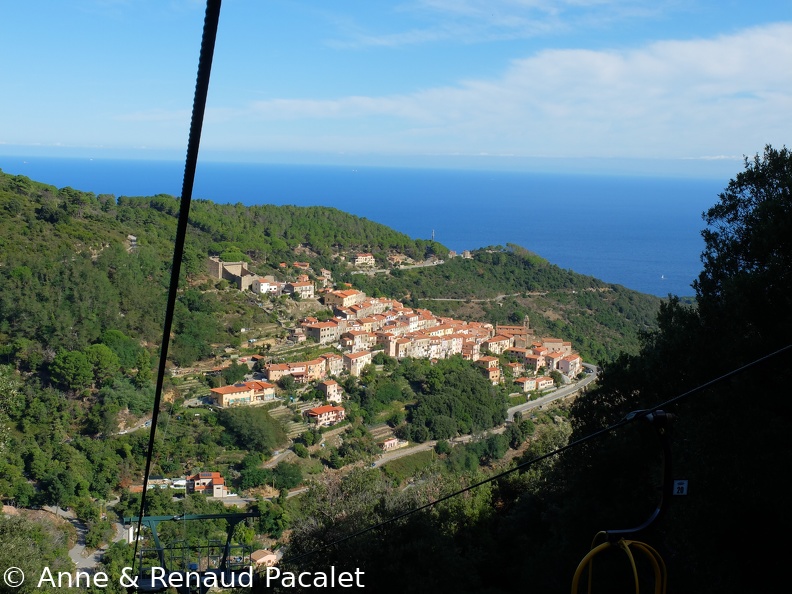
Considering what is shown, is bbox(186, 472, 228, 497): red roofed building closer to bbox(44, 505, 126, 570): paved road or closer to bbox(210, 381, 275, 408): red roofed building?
bbox(44, 505, 126, 570): paved road

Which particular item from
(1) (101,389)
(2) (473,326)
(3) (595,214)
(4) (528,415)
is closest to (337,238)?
(2) (473,326)

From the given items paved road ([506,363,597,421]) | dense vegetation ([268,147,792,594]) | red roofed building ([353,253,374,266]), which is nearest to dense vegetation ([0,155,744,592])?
dense vegetation ([268,147,792,594])

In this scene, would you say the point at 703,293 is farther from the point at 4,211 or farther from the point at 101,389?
the point at 4,211

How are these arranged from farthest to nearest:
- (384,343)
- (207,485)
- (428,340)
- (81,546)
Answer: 1. (428,340)
2. (384,343)
3. (207,485)
4. (81,546)

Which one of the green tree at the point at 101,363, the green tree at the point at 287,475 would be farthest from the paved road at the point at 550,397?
the green tree at the point at 101,363

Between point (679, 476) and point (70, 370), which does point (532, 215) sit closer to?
point (70, 370)

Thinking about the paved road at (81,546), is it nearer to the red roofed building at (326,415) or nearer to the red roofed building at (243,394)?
the red roofed building at (243,394)

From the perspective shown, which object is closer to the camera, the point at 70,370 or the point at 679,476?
the point at 679,476

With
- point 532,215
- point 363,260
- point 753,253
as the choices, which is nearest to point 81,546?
point 753,253

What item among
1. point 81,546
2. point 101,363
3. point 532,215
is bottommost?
point 81,546
